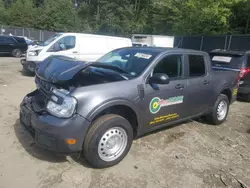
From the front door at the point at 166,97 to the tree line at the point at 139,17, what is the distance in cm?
2069

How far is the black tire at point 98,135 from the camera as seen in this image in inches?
129

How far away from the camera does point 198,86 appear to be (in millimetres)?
4711

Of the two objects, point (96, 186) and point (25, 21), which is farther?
point (25, 21)

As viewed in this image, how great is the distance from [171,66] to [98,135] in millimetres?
1837

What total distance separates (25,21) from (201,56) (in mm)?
51725

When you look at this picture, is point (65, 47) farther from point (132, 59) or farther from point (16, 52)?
point (16, 52)

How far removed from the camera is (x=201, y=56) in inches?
195

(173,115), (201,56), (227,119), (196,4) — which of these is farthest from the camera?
(196,4)

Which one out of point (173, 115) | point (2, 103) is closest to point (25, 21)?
point (2, 103)

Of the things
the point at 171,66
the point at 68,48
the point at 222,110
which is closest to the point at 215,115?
the point at 222,110

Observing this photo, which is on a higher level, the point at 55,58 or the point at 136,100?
the point at 55,58

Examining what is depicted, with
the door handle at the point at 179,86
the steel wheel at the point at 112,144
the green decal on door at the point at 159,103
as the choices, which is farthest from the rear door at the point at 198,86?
the steel wheel at the point at 112,144

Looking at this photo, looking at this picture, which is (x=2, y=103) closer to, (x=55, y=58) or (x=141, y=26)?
(x=55, y=58)

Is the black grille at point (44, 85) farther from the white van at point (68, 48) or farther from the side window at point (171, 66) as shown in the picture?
the white van at point (68, 48)
